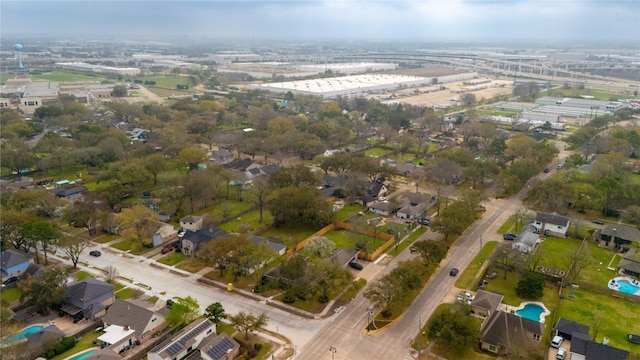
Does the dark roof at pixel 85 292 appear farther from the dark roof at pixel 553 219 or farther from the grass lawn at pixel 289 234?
the dark roof at pixel 553 219

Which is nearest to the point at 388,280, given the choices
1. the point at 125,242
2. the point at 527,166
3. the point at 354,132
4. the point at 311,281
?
the point at 311,281

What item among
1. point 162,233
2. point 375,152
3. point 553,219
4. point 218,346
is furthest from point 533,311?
point 375,152

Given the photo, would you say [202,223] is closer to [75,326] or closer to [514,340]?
[75,326]

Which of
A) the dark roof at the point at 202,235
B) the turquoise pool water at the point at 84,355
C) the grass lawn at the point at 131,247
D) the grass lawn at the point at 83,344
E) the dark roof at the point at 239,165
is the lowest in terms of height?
the grass lawn at the point at 83,344

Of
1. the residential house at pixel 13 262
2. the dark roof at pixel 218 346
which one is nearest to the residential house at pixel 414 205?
the dark roof at pixel 218 346

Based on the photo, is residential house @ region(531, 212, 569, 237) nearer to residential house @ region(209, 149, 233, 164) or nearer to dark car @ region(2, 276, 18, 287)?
residential house @ region(209, 149, 233, 164)

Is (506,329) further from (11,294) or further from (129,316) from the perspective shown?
(11,294)
